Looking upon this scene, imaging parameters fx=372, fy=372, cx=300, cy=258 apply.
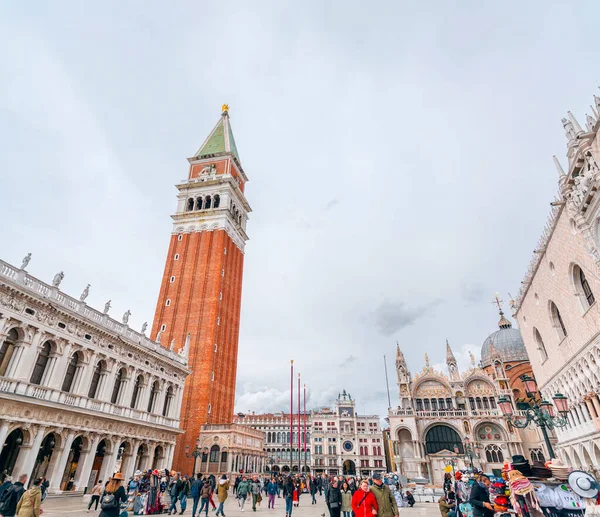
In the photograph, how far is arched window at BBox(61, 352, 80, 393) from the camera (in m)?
20.5

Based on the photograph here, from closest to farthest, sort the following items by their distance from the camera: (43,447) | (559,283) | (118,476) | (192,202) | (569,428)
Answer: (118,476)
(43,447)
(559,283)
(569,428)
(192,202)

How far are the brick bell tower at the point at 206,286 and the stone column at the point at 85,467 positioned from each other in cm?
1300

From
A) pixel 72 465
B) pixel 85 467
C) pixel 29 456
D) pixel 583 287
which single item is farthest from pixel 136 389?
pixel 583 287

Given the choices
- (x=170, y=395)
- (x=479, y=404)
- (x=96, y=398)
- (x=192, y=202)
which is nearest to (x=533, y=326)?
(x=479, y=404)

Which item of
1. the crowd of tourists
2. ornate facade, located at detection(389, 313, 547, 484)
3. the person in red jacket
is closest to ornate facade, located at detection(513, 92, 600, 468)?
the crowd of tourists

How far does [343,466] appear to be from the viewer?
219 ft

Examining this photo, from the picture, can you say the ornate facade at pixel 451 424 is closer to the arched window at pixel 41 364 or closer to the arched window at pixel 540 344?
the arched window at pixel 540 344

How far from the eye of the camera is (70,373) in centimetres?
2095

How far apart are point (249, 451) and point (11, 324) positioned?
26097 millimetres

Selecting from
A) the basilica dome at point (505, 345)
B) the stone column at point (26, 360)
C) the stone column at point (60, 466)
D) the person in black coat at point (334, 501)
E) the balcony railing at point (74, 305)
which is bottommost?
the person in black coat at point (334, 501)

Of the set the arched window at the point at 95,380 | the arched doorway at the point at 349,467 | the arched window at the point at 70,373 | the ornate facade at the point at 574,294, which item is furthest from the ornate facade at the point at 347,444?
the arched window at the point at 70,373

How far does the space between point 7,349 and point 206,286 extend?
1028 inches

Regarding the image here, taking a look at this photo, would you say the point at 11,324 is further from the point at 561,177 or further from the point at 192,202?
the point at 192,202

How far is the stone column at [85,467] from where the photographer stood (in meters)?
20.2
